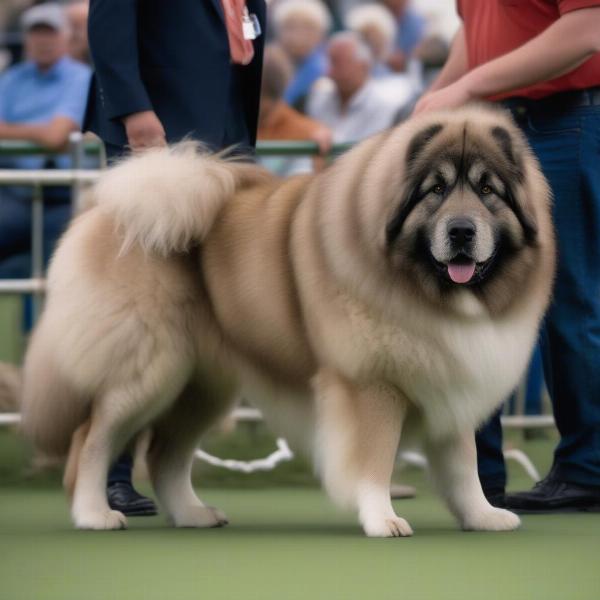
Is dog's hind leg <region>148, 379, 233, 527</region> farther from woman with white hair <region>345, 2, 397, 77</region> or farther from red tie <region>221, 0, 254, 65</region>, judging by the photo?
woman with white hair <region>345, 2, 397, 77</region>

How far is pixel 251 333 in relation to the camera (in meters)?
4.46

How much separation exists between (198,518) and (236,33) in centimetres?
161

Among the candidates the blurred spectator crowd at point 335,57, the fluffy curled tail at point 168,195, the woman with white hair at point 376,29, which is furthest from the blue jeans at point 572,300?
the woman with white hair at point 376,29

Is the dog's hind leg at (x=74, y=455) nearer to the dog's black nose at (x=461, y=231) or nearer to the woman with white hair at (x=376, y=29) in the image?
the dog's black nose at (x=461, y=231)

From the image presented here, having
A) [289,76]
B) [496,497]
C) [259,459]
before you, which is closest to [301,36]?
[289,76]

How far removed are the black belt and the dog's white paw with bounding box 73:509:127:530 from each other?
5.94ft

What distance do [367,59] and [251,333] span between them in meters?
5.16

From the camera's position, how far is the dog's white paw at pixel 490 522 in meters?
4.38

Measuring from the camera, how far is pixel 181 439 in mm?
4781

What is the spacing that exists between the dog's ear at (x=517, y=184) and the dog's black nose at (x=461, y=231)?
0.18 metres

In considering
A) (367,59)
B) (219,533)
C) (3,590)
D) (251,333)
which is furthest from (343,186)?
(367,59)

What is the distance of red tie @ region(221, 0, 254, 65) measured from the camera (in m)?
4.93

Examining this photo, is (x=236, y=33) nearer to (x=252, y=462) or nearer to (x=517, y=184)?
(x=517, y=184)

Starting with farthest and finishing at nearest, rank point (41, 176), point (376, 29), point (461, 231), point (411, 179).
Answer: point (376, 29), point (41, 176), point (411, 179), point (461, 231)
